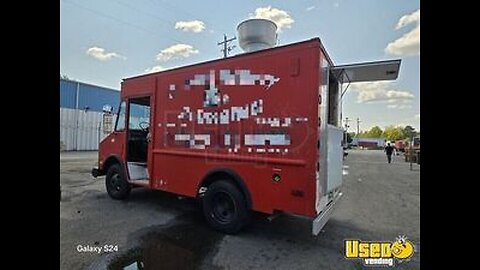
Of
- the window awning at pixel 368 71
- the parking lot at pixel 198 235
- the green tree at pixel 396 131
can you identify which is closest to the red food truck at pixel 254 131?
the window awning at pixel 368 71

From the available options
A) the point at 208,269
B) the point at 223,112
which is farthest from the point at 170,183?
the point at 208,269

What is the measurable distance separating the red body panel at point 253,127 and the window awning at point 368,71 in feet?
2.14

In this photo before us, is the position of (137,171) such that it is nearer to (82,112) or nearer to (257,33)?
(257,33)

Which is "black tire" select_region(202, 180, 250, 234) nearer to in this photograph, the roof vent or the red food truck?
the red food truck

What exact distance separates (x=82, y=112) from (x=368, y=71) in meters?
19.0

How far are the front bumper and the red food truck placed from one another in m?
0.01

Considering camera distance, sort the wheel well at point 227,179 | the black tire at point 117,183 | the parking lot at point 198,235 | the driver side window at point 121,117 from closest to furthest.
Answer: the parking lot at point 198,235 → the wheel well at point 227,179 → the black tire at point 117,183 → the driver side window at point 121,117

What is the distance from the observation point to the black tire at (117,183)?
5789mm

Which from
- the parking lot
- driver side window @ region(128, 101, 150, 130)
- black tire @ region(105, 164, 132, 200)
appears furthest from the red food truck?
black tire @ region(105, 164, 132, 200)

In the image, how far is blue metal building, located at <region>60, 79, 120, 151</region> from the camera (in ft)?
58.3

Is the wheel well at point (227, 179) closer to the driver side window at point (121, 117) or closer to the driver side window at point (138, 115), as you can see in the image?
the driver side window at point (138, 115)

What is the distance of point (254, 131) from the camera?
3.87 meters
